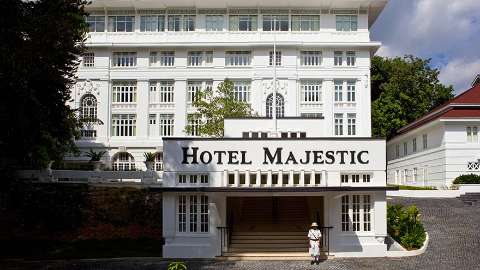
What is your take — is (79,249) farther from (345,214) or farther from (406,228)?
(406,228)

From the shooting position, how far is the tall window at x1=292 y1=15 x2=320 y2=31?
5791 centimetres

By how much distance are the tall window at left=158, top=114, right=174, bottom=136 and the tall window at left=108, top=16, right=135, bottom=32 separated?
337 inches

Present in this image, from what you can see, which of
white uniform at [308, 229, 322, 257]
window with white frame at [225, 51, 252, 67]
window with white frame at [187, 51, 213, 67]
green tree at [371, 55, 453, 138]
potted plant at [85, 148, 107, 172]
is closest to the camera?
white uniform at [308, 229, 322, 257]

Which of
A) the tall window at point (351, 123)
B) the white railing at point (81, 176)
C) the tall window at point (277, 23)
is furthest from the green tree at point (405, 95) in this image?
the white railing at point (81, 176)

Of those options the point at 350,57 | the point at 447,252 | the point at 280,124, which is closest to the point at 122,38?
the point at 350,57

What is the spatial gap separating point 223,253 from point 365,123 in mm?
32794

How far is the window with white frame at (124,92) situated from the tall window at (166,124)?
298 centimetres

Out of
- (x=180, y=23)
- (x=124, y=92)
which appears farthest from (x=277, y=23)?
(x=124, y=92)

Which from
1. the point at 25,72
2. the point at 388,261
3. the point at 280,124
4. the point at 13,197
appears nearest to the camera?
the point at 25,72

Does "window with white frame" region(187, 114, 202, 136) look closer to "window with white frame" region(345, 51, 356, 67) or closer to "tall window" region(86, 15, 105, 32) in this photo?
"tall window" region(86, 15, 105, 32)

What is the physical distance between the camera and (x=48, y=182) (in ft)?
116

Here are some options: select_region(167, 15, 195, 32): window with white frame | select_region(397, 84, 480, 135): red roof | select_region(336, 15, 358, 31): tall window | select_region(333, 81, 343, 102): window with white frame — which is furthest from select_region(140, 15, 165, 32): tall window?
select_region(397, 84, 480, 135): red roof

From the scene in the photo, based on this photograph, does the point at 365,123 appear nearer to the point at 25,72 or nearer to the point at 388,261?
the point at 388,261

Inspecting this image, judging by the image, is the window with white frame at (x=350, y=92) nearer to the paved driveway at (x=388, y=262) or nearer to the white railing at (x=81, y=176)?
the white railing at (x=81, y=176)
